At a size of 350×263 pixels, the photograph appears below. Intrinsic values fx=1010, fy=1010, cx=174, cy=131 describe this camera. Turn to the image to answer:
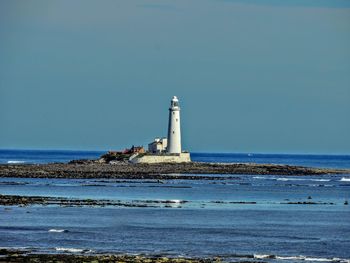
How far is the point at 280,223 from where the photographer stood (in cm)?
4844

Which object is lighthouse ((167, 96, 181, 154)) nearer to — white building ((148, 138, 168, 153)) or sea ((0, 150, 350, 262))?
white building ((148, 138, 168, 153))

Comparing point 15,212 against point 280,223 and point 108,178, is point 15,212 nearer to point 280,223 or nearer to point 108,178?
point 280,223

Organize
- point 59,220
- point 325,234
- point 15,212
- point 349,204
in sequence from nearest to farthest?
point 325,234 < point 59,220 < point 15,212 < point 349,204

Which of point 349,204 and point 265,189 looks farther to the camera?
point 265,189

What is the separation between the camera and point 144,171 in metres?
97.2

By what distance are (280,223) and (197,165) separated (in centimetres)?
6181

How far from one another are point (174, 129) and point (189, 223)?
190 feet


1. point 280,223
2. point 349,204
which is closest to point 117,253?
point 280,223

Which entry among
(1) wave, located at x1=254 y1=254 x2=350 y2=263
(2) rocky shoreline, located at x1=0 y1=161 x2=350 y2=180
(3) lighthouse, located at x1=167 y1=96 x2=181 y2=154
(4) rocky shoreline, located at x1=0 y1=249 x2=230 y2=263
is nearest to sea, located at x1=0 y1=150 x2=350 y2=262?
(1) wave, located at x1=254 y1=254 x2=350 y2=263

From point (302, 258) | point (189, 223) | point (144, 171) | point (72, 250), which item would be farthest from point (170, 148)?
point (302, 258)

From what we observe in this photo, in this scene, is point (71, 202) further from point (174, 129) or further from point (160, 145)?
point (160, 145)

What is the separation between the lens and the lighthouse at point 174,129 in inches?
4134

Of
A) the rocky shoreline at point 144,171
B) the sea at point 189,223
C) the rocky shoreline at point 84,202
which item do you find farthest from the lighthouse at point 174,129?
the rocky shoreline at point 84,202

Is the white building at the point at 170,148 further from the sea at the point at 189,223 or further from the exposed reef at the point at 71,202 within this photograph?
the exposed reef at the point at 71,202
